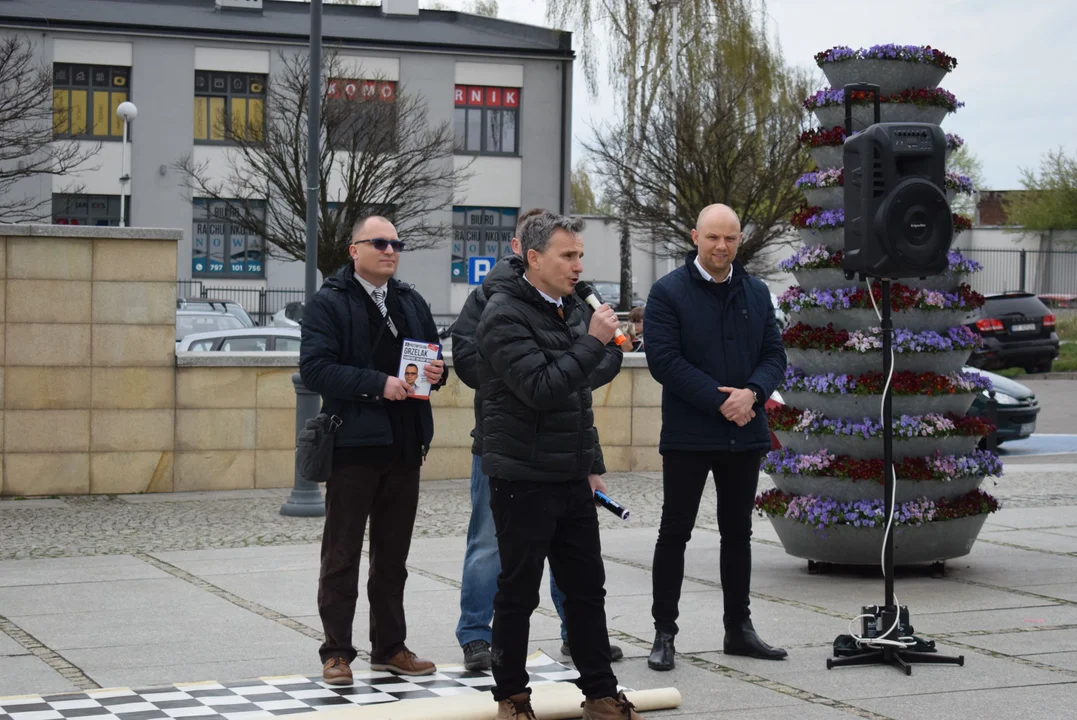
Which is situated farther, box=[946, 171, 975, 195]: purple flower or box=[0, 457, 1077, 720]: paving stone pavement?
box=[946, 171, 975, 195]: purple flower

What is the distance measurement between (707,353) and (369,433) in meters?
1.72

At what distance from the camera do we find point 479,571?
6.71 metres

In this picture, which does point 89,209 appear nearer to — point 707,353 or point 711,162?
point 711,162

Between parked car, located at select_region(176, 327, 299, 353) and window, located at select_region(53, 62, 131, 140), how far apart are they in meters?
25.8

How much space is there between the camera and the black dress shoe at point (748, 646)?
22.5ft

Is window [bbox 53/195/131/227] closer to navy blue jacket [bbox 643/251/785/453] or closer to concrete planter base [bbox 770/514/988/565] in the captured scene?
concrete planter base [bbox 770/514/988/565]

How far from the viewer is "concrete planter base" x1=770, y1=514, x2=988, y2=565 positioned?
896cm

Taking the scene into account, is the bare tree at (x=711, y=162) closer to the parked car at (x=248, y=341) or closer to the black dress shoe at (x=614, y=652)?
the parked car at (x=248, y=341)

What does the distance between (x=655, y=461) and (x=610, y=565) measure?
18.9 ft

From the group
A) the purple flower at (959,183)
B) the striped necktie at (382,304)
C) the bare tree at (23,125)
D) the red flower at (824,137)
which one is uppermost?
the bare tree at (23,125)

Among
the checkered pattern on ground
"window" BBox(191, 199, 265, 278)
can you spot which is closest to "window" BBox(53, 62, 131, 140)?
"window" BBox(191, 199, 265, 278)

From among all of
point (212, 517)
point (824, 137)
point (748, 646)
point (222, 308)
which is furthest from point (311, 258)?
point (222, 308)

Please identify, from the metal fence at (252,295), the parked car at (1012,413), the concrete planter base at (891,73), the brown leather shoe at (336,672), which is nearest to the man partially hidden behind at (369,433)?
the brown leather shoe at (336,672)

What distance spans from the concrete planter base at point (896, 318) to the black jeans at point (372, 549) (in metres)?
3.63
